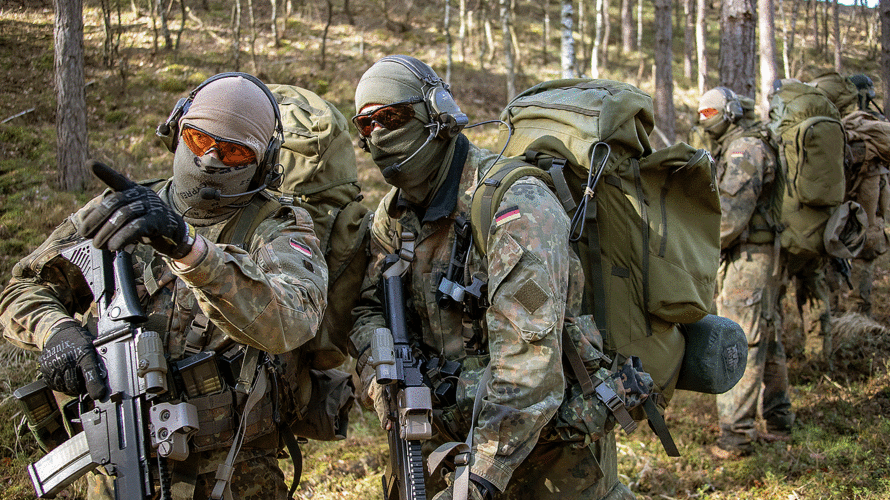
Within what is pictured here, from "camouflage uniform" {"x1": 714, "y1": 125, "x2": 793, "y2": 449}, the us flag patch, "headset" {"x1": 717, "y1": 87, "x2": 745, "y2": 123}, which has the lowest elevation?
"camouflage uniform" {"x1": 714, "y1": 125, "x2": 793, "y2": 449}

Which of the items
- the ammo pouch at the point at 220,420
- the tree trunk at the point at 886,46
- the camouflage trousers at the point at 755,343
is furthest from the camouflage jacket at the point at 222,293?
the tree trunk at the point at 886,46

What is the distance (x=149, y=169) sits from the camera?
1031 centimetres

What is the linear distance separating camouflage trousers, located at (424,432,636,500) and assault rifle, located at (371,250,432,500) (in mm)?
541

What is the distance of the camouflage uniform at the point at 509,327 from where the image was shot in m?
2.55

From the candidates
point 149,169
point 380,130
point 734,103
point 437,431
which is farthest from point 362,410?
point 149,169

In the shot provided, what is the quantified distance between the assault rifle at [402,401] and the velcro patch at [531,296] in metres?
0.59

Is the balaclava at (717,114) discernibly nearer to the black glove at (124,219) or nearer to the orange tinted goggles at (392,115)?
the orange tinted goggles at (392,115)

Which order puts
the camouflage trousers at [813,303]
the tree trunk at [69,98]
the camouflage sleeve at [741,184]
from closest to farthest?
the camouflage sleeve at [741,184] → the camouflage trousers at [813,303] → the tree trunk at [69,98]

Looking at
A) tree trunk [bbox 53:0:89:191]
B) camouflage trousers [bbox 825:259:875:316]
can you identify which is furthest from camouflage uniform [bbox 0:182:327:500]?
camouflage trousers [bbox 825:259:875:316]

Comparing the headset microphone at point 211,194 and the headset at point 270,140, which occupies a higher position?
the headset at point 270,140

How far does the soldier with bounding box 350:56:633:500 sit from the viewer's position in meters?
2.56

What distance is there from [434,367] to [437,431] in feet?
1.18

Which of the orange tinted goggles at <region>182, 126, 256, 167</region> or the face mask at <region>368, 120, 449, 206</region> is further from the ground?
the orange tinted goggles at <region>182, 126, 256, 167</region>

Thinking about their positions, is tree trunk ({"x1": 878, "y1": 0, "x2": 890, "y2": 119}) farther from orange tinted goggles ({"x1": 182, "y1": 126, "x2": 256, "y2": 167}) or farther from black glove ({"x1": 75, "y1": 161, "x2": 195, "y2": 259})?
black glove ({"x1": 75, "y1": 161, "x2": 195, "y2": 259})
